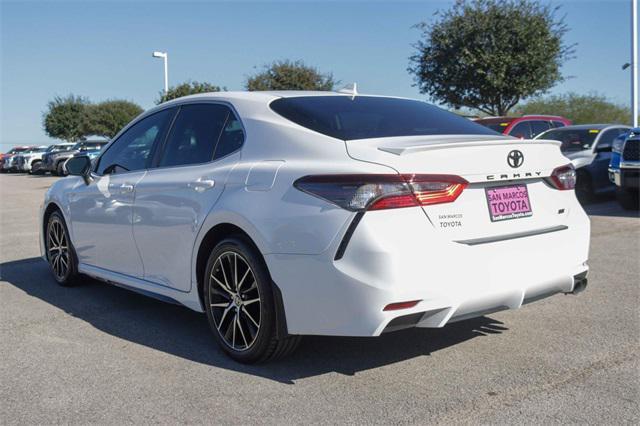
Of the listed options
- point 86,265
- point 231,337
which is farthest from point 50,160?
point 231,337

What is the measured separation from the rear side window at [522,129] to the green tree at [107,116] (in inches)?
1861

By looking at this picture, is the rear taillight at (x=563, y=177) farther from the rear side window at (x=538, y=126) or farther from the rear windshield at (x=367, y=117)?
the rear side window at (x=538, y=126)

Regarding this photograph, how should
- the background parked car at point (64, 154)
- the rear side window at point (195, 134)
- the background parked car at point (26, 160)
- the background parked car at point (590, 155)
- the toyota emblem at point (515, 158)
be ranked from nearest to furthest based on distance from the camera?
the toyota emblem at point (515, 158) < the rear side window at point (195, 134) < the background parked car at point (590, 155) < the background parked car at point (64, 154) < the background parked car at point (26, 160)

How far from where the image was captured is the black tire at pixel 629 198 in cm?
1120

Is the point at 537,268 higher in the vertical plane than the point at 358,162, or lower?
lower

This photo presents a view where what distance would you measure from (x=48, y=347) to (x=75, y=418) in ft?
4.43

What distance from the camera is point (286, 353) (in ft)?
13.1

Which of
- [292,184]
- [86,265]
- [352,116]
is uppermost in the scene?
[352,116]

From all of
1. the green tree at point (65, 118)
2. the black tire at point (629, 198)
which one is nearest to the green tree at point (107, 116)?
the green tree at point (65, 118)

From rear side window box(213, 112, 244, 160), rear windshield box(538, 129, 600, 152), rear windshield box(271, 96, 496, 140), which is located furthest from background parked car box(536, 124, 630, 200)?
rear side window box(213, 112, 244, 160)

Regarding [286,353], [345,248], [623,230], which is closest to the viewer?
[345,248]

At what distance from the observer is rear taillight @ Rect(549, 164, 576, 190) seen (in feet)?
13.4

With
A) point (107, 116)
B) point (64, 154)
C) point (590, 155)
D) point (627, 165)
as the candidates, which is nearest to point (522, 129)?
point (590, 155)

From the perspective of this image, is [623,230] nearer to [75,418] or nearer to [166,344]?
[166,344]
